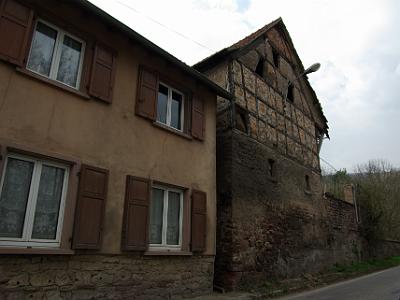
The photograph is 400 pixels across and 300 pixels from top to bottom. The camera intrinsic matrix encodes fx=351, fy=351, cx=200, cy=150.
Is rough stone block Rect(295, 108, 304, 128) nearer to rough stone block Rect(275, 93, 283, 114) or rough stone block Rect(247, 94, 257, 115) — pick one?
rough stone block Rect(275, 93, 283, 114)

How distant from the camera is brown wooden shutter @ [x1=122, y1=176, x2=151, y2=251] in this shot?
6715mm

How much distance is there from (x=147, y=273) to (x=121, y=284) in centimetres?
67

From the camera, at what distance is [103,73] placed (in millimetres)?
6973

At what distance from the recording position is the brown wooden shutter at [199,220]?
820 cm

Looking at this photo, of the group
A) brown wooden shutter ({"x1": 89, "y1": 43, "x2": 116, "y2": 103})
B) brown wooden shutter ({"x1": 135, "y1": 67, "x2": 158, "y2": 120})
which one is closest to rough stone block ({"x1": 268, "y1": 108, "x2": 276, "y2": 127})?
brown wooden shutter ({"x1": 135, "y1": 67, "x2": 158, "y2": 120})

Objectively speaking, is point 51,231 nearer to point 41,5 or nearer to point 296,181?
point 41,5

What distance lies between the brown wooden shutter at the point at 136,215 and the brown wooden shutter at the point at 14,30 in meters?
2.93

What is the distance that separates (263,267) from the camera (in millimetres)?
10336

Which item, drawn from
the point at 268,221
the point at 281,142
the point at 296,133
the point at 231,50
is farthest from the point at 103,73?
the point at 296,133

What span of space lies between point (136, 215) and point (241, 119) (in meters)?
5.42

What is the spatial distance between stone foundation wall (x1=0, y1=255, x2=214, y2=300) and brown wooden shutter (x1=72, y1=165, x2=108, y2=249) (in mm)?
297

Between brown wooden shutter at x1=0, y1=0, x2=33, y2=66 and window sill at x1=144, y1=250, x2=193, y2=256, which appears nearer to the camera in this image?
brown wooden shutter at x1=0, y1=0, x2=33, y2=66

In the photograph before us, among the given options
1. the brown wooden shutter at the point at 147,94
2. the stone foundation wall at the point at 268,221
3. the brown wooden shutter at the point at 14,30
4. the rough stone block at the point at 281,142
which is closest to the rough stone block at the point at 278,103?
the rough stone block at the point at 281,142

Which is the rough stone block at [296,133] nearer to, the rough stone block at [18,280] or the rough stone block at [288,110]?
the rough stone block at [288,110]
